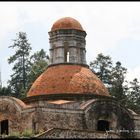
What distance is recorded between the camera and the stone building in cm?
3885

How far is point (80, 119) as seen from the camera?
39969 millimetres

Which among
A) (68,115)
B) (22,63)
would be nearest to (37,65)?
(22,63)

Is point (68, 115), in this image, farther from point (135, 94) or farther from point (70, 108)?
point (135, 94)

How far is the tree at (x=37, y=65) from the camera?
61125 mm

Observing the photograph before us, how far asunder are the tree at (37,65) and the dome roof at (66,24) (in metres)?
15.7

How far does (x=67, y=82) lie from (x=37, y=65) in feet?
67.9

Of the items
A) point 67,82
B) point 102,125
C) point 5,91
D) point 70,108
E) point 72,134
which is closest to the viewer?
point 72,134

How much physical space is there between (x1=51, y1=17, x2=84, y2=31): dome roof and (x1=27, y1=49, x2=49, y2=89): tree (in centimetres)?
1566

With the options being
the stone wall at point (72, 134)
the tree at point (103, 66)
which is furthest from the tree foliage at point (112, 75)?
the stone wall at point (72, 134)

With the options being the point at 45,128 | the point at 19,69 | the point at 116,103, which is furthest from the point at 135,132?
the point at 19,69

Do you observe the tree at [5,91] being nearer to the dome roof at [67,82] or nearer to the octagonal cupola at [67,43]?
the octagonal cupola at [67,43]

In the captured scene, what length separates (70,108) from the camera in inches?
1559

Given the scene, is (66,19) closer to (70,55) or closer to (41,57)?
(70,55)

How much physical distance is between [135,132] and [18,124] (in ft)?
24.5
